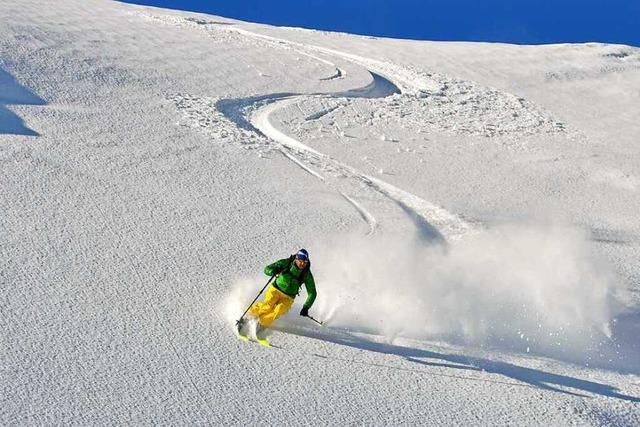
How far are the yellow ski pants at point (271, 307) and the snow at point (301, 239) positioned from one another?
0.91ft

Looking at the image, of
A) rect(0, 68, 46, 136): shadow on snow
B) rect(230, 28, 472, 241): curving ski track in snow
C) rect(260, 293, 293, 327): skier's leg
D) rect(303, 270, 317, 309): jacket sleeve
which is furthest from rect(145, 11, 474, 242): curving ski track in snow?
rect(0, 68, 46, 136): shadow on snow

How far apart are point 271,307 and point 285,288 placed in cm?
27

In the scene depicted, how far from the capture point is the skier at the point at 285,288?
9.09 meters

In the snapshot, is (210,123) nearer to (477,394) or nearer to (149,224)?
(149,224)

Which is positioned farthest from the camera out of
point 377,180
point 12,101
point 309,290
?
point 12,101

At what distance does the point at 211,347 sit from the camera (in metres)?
8.63

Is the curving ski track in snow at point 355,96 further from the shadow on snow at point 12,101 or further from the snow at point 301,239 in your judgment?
the shadow on snow at point 12,101

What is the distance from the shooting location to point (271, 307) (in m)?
9.14

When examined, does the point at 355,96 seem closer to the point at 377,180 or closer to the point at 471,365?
the point at 377,180

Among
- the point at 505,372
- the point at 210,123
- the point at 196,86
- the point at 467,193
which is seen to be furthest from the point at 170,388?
the point at 196,86

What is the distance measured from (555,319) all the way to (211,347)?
4683 millimetres

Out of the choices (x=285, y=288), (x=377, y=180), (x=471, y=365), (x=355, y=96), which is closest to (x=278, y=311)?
(x=285, y=288)

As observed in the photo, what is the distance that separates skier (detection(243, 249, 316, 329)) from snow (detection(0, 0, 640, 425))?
1.01ft

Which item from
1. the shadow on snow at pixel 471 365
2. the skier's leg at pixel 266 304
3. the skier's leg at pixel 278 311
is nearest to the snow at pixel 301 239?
the shadow on snow at pixel 471 365
